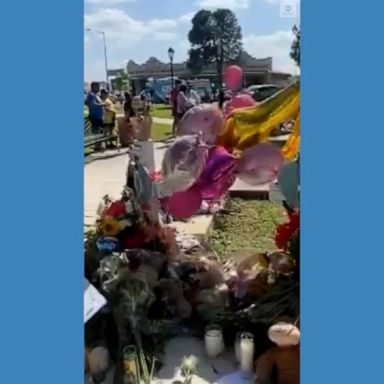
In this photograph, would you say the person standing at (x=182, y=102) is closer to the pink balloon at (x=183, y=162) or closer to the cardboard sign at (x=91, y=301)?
the pink balloon at (x=183, y=162)

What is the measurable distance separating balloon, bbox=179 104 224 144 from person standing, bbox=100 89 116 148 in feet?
0.90

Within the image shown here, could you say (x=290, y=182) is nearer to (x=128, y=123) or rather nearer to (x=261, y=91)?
(x=261, y=91)

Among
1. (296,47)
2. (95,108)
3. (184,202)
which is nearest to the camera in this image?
(296,47)

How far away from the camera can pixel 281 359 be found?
7.58ft

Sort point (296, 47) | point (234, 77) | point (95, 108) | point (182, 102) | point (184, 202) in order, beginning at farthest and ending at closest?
point (184, 202) < point (182, 102) < point (234, 77) < point (95, 108) < point (296, 47)

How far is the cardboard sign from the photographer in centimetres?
224

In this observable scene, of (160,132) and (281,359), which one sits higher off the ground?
(160,132)

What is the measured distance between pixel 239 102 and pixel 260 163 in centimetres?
25

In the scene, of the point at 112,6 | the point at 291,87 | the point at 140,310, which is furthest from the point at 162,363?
the point at 112,6

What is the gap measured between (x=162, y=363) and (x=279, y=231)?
0.69 meters

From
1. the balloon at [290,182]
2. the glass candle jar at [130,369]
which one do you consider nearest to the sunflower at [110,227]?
the glass candle jar at [130,369]

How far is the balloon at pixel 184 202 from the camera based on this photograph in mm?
2686

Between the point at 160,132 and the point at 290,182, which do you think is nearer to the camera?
the point at 290,182

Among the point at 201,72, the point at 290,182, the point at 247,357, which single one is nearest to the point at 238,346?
the point at 247,357
